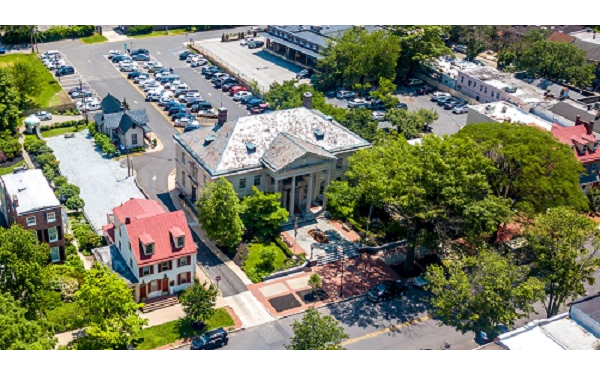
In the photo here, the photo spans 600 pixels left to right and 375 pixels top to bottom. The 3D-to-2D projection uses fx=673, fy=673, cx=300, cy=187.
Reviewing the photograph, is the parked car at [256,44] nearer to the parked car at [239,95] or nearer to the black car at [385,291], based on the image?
the parked car at [239,95]

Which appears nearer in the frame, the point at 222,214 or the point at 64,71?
the point at 222,214

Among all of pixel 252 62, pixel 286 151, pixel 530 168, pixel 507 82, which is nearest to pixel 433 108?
pixel 507 82

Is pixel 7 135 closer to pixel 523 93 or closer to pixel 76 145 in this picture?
pixel 76 145

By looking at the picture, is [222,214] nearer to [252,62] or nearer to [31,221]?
[31,221]

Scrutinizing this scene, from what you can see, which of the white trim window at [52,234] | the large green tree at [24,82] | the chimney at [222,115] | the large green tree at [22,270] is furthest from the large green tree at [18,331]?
the large green tree at [24,82]

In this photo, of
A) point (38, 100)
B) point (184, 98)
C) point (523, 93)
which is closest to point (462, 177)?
point (523, 93)

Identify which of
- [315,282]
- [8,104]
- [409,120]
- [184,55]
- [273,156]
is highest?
[273,156]
